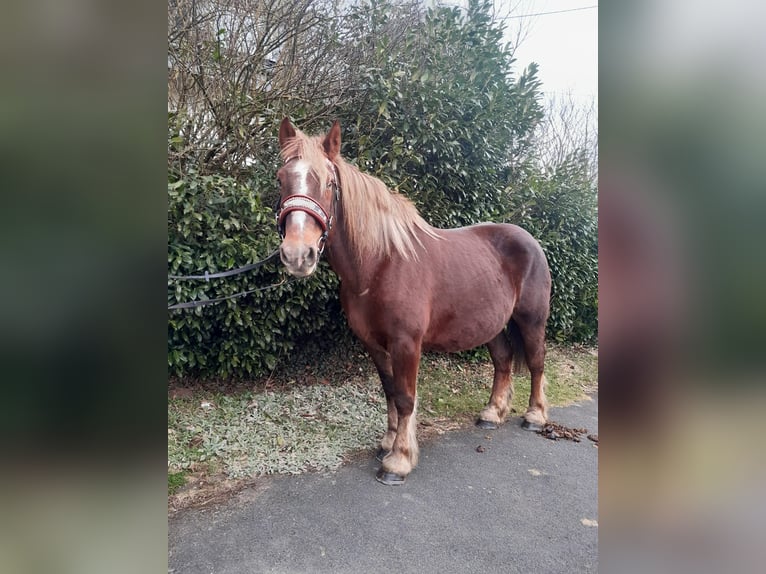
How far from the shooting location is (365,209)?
2520 millimetres

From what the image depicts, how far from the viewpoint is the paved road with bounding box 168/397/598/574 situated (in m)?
1.92

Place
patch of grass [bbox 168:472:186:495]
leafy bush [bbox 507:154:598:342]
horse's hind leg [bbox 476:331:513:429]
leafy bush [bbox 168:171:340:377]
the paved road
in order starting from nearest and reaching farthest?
the paved road → patch of grass [bbox 168:472:186:495] → leafy bush [bbox 168:171:340:377] → horse's hind leg [bbox 476:331:513:429] → leafy bush [bbox 507:154:598:342]

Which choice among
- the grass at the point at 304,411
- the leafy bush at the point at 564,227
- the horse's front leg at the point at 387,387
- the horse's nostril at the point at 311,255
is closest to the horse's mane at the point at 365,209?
the horse's nostril at the point at 311,255

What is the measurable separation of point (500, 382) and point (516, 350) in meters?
0.34

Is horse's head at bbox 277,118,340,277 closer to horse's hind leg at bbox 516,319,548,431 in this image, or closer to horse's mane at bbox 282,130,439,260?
horse's mane at bbox 282,130,439,260

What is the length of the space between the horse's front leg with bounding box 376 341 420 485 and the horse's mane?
652mm

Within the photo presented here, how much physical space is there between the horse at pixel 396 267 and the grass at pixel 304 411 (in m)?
0.52

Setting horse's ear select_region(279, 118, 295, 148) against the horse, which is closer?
the horse
